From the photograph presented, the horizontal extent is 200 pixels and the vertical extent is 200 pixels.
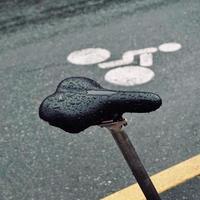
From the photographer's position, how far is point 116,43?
5.72m

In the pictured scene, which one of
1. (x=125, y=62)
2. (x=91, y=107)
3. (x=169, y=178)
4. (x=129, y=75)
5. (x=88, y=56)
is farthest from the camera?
(x=88, y=56)

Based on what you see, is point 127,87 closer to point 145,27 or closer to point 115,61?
point 115,61

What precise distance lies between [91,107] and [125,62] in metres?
3.42

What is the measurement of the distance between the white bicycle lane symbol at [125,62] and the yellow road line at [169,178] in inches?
52.9

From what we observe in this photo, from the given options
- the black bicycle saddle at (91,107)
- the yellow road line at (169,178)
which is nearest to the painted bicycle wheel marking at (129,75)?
the yellow road line at (169,178)

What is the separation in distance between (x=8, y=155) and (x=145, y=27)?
2.99 meters

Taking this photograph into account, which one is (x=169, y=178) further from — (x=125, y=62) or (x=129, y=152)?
(x=125, y=62)

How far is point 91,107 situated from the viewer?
1.76 metres

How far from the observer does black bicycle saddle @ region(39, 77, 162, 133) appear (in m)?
1.75

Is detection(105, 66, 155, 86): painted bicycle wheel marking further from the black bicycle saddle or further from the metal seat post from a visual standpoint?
the black bicycle saddle

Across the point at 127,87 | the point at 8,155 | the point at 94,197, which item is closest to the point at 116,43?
the point at 127,87

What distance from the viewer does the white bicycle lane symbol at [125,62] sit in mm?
4747

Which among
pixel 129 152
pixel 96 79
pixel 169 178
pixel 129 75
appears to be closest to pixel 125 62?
pixel 129 75

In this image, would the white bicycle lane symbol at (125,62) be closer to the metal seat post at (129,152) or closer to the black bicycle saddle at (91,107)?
the metal seat post at (129,152)
